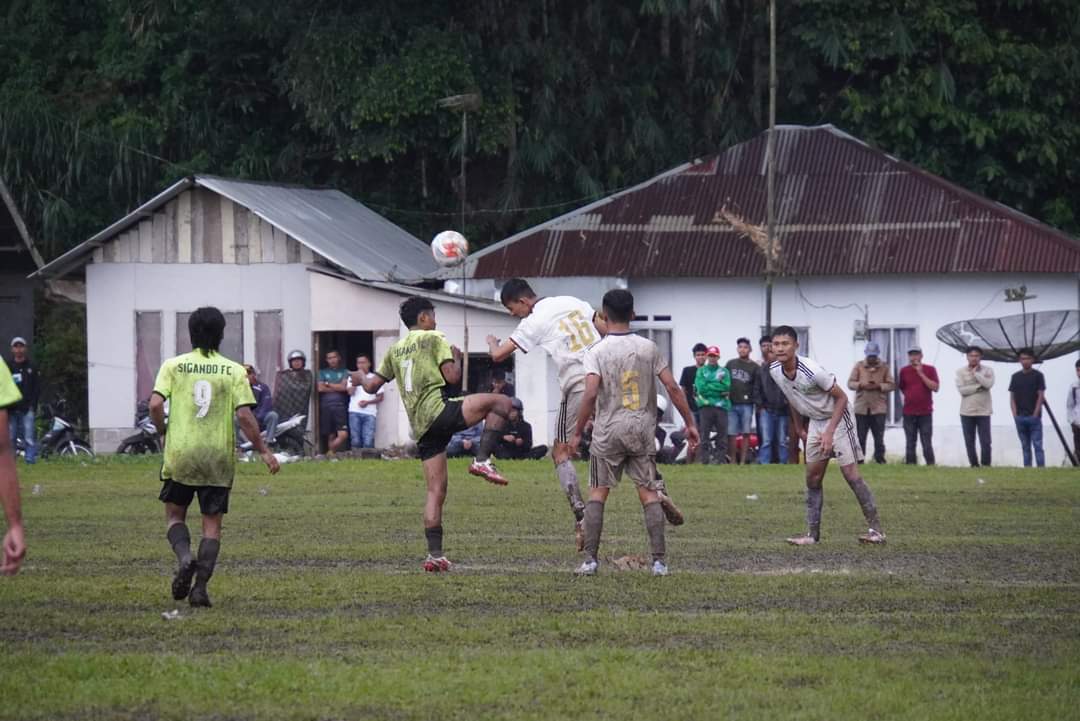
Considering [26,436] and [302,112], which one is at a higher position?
[302,112]

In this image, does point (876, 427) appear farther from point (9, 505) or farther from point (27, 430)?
point (9, 505)

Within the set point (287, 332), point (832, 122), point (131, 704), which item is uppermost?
point (832, 122)

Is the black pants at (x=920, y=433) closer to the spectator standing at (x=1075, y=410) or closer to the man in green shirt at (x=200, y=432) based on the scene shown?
the spectator standing at (x=1075, y=410)

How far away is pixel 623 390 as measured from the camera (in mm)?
11602

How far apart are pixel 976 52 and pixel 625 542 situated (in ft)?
77.1

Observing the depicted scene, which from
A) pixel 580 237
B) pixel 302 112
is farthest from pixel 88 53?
pixel 580 237

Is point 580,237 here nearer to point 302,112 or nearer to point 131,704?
point 302,112

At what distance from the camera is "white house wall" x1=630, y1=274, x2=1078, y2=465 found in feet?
102

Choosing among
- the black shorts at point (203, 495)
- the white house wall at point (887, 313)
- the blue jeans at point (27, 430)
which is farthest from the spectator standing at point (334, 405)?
the black shorts at point (203, 495)

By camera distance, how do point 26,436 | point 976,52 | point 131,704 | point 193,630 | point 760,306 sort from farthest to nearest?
point 976,52 → point 760,306 → point 26,436 → point 193,630 → point 131,704

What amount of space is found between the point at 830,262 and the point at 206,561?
2242 centimetres

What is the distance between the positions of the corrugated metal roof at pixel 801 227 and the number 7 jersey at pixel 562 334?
18565 millimetres

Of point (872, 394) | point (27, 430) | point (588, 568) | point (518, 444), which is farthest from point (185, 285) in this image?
point (588, 568)

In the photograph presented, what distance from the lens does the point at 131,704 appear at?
25.2 ft
